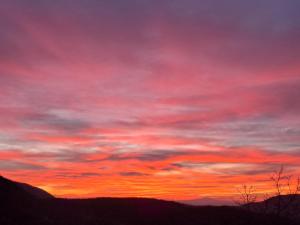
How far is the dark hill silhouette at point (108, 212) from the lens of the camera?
4156 cm

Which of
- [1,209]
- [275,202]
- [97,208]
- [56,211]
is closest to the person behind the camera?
[1,209]

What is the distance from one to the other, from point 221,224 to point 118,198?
1262cm

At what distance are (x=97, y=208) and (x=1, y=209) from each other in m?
11.0

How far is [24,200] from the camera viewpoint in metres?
44.8

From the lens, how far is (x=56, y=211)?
44.2m

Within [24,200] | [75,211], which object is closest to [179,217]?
[75,211]

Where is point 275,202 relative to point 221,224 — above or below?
above

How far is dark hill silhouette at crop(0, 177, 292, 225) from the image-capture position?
41562 mm

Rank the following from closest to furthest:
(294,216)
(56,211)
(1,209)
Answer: (1,209) < (56,211) < (294,216)

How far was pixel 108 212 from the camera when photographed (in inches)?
1886

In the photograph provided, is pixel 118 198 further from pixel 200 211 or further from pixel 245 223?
pixel 245 223

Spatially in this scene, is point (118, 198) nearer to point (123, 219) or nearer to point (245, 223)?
point (123, 219)

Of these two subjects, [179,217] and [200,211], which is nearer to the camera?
[179,217]

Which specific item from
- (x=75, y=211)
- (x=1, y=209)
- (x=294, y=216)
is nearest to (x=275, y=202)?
(x=294, y=216)
